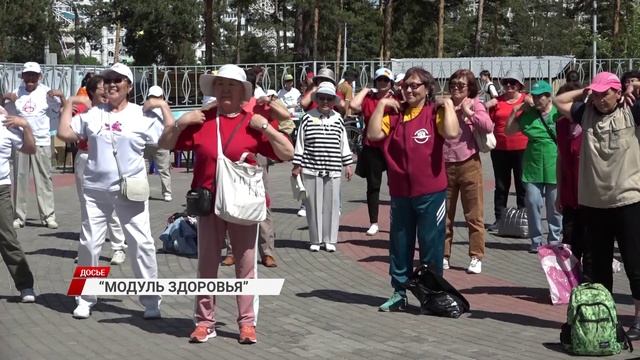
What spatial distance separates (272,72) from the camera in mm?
29938

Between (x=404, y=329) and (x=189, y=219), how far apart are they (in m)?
4.29

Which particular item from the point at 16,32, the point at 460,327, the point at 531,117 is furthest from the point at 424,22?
the point at 460,327

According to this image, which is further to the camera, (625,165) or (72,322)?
(72,322)

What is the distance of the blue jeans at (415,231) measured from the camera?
8.54 metres

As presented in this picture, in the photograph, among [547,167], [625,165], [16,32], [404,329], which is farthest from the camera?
[16,32]

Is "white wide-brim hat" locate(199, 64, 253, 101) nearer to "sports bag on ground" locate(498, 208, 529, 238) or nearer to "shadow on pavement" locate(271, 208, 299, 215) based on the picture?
"sports bag on ground" locate(498, 208, 529, 238)

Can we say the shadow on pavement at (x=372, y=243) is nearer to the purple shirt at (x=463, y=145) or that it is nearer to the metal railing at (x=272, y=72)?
the purple shirt at (x=463, y=145)

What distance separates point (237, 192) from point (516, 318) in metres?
2.66

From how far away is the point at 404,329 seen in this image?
26.9 feet

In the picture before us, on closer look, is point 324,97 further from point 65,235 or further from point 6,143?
point 6,143

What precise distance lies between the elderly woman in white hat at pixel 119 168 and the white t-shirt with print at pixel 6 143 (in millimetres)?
583

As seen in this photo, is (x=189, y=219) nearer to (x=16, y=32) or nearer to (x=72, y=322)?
(x=72, y=322)

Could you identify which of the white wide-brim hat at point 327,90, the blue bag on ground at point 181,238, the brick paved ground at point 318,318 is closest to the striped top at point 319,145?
the white wide-brim hat at point 327,90

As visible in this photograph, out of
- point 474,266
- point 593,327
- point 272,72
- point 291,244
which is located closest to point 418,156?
point 593,327
